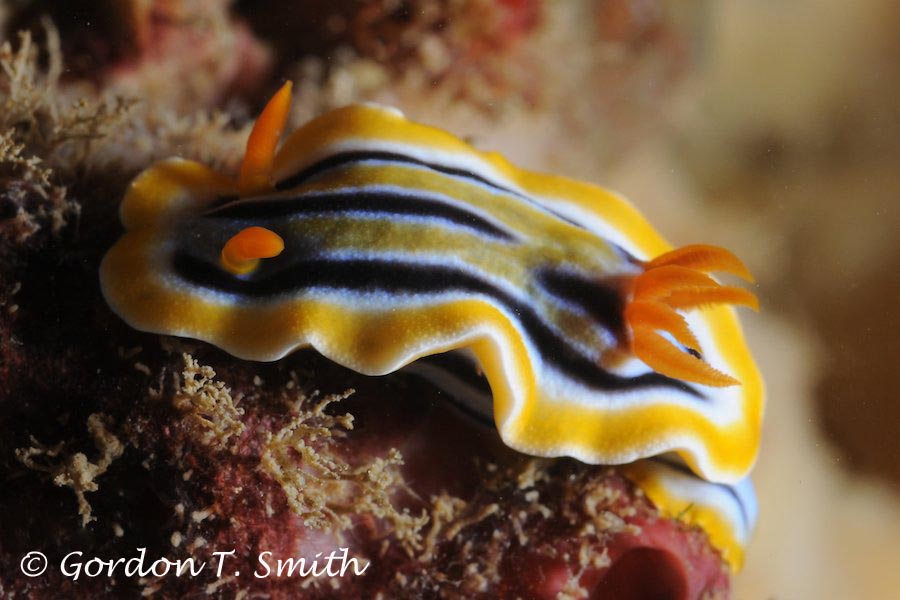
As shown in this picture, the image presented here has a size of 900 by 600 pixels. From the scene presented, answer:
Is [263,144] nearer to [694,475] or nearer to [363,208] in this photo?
[363,208]

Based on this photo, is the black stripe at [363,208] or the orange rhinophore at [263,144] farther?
the orange rhinophore at [263,144]

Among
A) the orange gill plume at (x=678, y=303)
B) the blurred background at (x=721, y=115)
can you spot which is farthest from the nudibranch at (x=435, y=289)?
the blurred background at (x=721, y=115)

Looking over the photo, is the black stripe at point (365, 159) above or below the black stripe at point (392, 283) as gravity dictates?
above

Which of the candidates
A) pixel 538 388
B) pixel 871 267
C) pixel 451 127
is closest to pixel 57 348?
pixel 538 388

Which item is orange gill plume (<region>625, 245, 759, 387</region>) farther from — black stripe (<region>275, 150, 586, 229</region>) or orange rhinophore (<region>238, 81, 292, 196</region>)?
orange rhinophore (<region>238, 81, 292, 196</region>)

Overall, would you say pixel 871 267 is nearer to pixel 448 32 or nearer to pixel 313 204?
pixel 448 32

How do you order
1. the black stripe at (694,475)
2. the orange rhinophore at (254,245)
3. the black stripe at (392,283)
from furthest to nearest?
the black stripe at (694,475), the black stripe at (392,283), the orange rhinophore at (254,245)

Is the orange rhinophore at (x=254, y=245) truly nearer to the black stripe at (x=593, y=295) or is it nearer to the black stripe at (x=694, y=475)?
the black stripe at (x=593, y=295)
